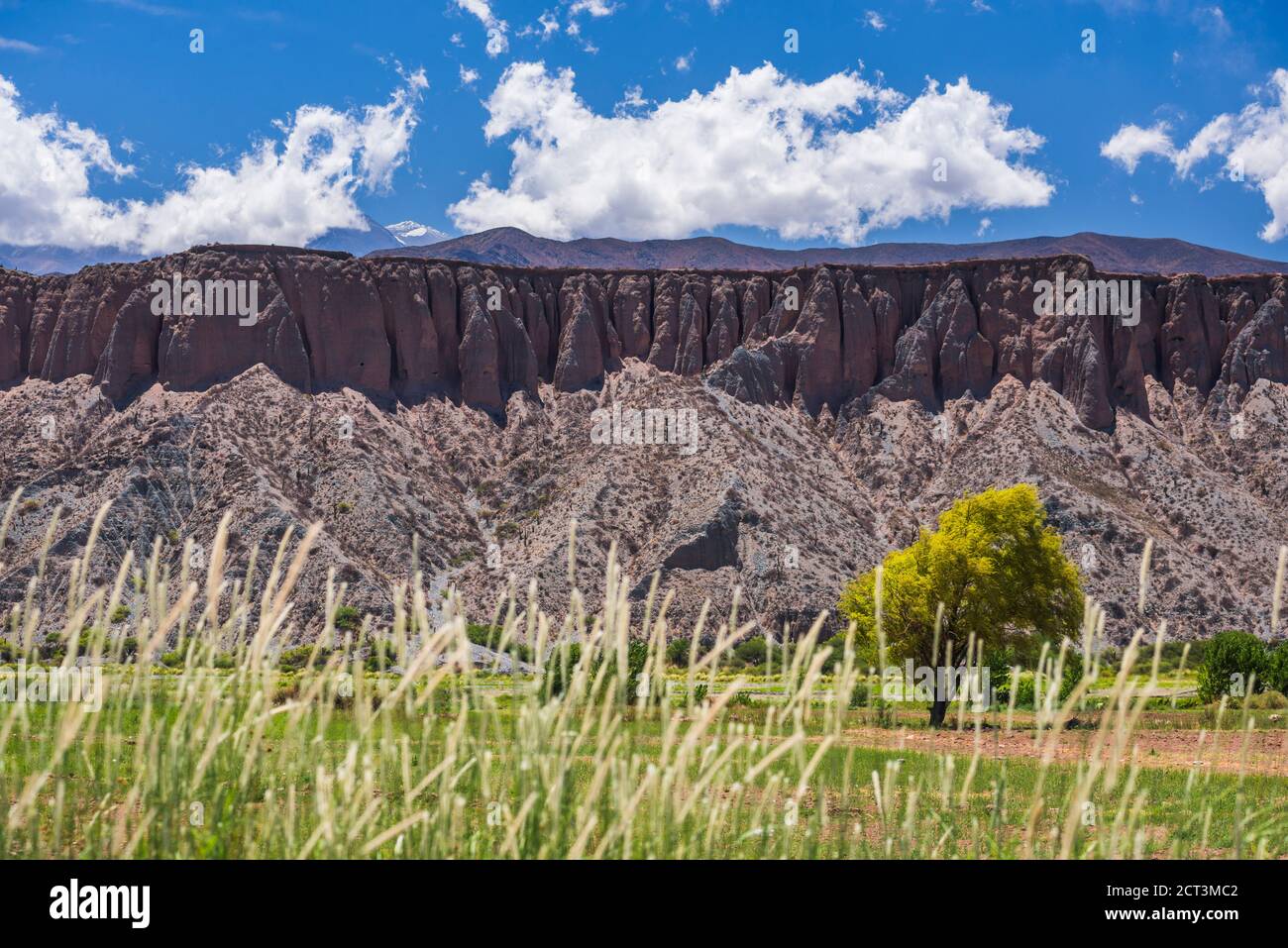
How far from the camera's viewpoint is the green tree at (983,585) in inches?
1241

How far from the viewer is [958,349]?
9644 cm

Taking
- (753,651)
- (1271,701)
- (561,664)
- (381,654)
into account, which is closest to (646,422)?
(753,651)

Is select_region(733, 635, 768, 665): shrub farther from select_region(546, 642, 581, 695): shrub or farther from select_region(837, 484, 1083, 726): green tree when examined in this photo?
select_region(546, 642, 581, 695): shrub

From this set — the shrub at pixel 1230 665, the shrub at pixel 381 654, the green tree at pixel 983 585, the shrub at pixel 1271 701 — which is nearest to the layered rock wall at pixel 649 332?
the shrub at pixel 381 654

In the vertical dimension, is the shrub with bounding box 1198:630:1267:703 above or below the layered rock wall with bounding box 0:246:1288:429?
below

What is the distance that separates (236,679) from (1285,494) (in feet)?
303

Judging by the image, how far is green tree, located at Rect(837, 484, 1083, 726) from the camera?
31531 millimetres

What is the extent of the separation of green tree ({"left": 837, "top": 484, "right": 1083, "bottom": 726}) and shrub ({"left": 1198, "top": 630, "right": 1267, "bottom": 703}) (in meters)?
10.7

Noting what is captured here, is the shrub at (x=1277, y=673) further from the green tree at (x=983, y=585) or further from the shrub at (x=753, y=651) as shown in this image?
the shrub at (x=753, y=651)

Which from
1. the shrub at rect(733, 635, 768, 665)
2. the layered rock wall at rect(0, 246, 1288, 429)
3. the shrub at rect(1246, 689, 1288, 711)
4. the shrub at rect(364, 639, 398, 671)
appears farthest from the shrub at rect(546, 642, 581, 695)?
the layered rock wall at rect(0, 246, 1288, 429)

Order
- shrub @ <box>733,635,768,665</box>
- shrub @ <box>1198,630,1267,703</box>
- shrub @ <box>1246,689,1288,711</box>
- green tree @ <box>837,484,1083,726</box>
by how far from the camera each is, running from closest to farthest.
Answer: green tree @ <box>837,484,1083,726</box> < shrub @ <box>1246,689,1288,711</box> < shrub @ <box>1198,630,1267,703</box> < shrub @ <box>733,635,768,665</box>

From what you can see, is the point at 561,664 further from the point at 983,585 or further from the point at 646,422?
the point at 646,422

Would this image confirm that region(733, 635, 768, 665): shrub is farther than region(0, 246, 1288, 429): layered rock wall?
No
